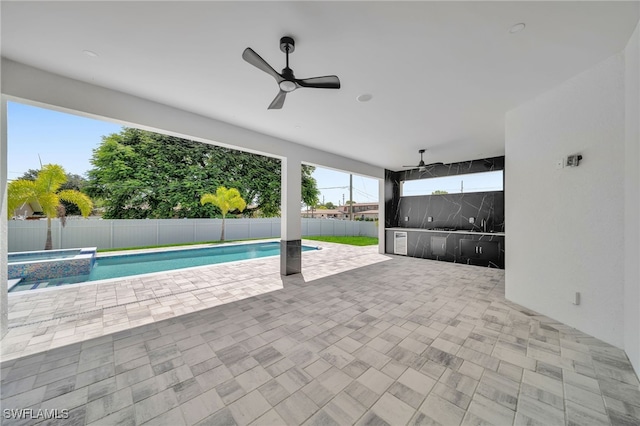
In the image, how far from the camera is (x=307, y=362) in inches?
80.0

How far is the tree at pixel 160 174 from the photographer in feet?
33.4

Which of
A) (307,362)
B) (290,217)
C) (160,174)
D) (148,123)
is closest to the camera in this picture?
(307,362)

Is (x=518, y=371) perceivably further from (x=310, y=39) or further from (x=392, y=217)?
(x=392, y=217)

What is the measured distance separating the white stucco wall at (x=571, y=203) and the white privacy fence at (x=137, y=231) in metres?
10.0

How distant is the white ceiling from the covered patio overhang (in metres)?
0.13

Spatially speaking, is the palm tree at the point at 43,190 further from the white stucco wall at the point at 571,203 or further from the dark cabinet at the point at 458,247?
the white stucco wall at the point at 571,203

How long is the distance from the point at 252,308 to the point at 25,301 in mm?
3251

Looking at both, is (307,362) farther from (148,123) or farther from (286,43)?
(148,123)

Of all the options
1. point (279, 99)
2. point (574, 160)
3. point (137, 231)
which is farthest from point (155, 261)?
point (574, 160)

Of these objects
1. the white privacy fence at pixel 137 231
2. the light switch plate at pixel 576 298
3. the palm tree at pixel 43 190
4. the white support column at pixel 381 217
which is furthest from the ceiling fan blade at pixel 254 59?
the white privacy fence at pixel 137 231

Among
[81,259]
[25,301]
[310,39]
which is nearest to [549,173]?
[310,39]

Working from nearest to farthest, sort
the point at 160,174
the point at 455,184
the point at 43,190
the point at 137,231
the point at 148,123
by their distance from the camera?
the point at 148,123 → the point at 43,190 → the point at 455,184 → the point at 137,231 → the point at 160,174

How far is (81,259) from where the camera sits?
5309 mm
